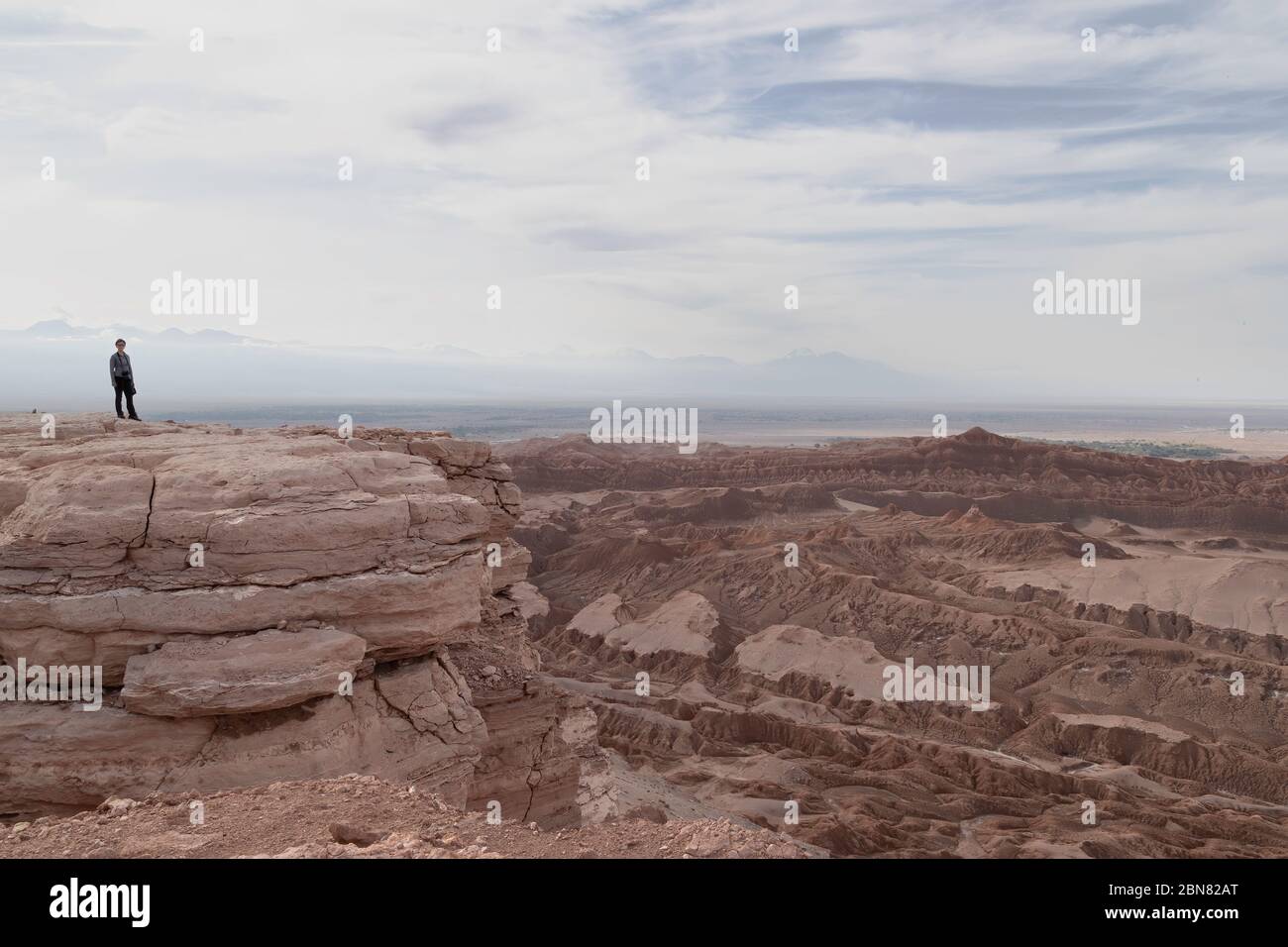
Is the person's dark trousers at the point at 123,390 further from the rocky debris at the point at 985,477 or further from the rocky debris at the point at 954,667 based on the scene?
the rocky debris at the point at 985,477

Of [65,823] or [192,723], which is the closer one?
[65,823]

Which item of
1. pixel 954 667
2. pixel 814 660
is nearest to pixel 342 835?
pixel 814 660

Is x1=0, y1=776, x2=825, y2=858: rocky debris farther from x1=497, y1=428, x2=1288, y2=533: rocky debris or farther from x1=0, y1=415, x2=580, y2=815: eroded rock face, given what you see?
x1=497, y1=428, x2=1288, y2=533: rocky debris

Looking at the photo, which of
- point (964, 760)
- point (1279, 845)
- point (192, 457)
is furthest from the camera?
point (964, 760)

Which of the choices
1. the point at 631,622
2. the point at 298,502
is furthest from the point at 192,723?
the point at 631,622

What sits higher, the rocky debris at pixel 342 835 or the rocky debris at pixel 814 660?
the rocky debris at pixel 342 835

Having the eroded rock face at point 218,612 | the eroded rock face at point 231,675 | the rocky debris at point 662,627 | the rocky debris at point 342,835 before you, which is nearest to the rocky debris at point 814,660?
the rocky debris at point 662,627
